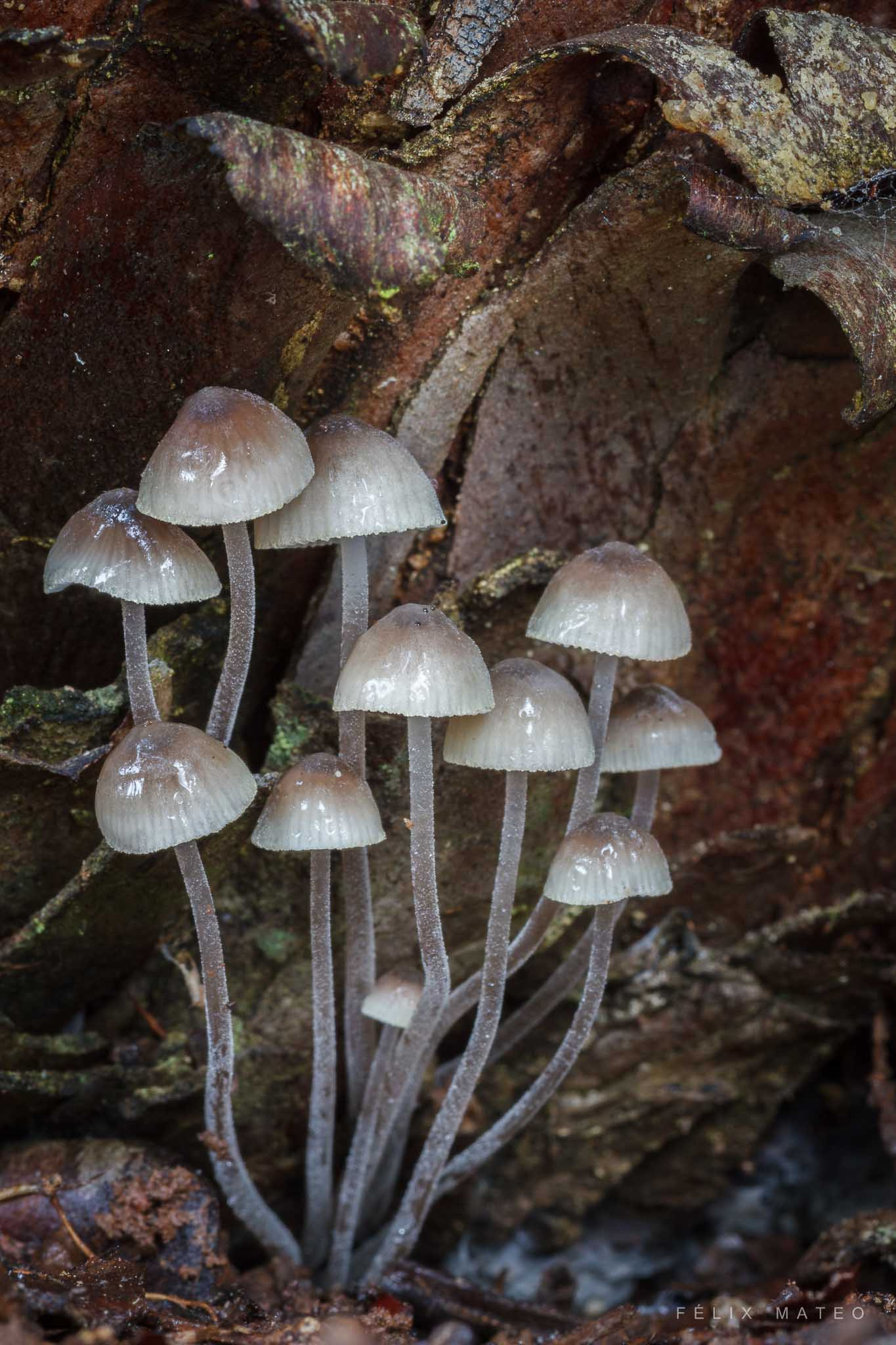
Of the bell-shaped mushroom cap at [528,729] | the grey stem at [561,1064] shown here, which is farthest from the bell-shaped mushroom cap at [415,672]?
the grey stem at [561,1064]

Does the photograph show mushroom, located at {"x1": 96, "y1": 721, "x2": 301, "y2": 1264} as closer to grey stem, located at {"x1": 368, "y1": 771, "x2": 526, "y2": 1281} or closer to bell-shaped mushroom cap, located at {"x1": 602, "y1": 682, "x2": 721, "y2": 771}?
grey stem, located at {"x1": 368, "y1": 771, "x2": 526, "y2": 1281}

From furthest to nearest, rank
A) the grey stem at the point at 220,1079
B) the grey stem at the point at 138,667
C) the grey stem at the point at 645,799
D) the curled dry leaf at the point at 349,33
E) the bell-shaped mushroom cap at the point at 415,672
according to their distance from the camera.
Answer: the grey stem at the point at 645,799 < the grey stem at the point at 220,1079 < the grey stem at the point at 138,667 < the bell-shaped mushroom cap at the point at 415,672 < the curled dry leaf at the point at 349,33

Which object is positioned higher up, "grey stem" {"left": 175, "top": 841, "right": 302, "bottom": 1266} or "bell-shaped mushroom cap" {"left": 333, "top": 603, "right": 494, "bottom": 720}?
"bell-shaped mushroom cap" {"left": 333, "top": 603, "right": 494, "bottom": 720}

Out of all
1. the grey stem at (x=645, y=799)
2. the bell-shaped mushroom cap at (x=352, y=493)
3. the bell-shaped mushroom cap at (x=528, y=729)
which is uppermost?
the bell-shaped mushroom cap at (x=352, y=493)

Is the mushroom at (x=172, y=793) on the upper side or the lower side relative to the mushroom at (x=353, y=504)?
lower

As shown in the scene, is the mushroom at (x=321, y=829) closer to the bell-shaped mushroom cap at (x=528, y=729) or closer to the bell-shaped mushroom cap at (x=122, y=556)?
the bell-shaped mushroom cap at (x=528, y=729)

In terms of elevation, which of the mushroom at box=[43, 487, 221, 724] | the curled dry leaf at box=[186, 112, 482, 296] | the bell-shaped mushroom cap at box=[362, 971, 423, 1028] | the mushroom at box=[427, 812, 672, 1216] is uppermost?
the curled dry leaf at box=[186, 112, 482, 296]

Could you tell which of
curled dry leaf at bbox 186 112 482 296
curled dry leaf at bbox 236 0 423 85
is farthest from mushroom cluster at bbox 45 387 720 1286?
curled dry leaf at bbox 236 0 423 85

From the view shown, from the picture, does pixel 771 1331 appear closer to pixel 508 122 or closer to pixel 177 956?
pixel 177 956
